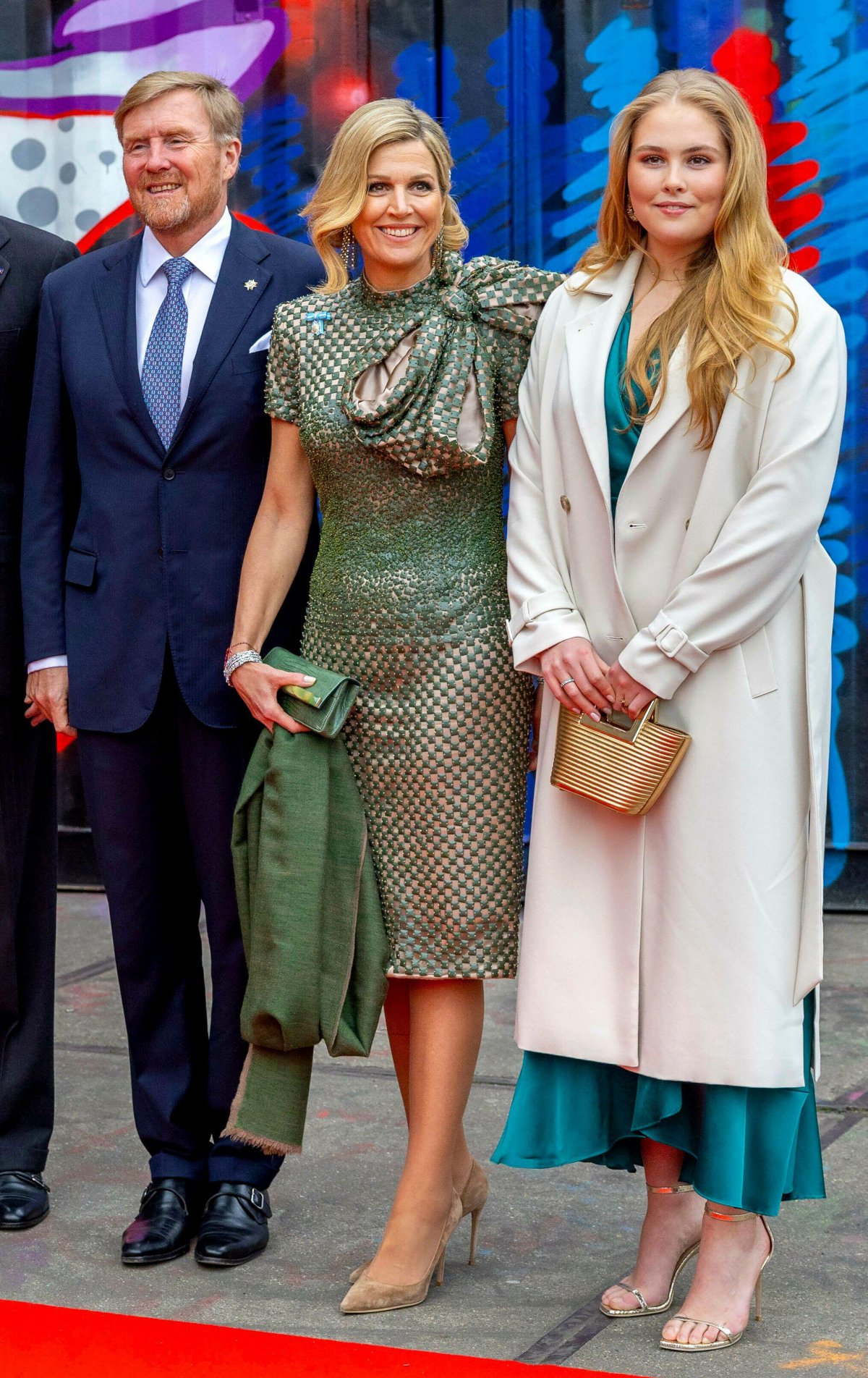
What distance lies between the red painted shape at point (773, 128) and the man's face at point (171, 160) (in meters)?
2.63

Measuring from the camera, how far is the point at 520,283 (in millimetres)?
3100

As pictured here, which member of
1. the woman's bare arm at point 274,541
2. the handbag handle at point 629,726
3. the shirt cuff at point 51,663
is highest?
the woman's bare arm at point 274,541

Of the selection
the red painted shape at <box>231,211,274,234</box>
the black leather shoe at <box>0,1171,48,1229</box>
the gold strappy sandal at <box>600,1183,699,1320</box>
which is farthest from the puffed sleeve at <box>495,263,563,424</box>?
the red painted shape at <box>231,211,274,234</box>

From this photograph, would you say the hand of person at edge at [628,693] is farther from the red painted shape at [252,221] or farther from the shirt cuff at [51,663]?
the red painted shape at [252,221]

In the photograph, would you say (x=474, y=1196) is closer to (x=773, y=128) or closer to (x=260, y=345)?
(x=260, y=345)

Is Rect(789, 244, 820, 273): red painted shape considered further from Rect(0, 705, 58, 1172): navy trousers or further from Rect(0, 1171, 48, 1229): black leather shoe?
Rect(0, 1171, 48, 1229): black leather shoe

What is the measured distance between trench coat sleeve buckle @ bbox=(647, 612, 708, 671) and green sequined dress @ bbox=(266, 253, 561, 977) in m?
0.38

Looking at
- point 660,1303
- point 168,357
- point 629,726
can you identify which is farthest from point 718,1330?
point 168,357

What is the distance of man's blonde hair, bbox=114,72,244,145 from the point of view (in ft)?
10.8

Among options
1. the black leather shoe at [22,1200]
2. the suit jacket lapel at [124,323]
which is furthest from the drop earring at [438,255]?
the black leather shoe at [22,1200]

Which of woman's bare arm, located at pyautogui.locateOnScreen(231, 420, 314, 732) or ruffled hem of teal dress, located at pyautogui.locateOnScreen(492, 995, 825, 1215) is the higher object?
woman's bare arm, located at pyautogui.locateOnScreen(231, 420, 314, 732)

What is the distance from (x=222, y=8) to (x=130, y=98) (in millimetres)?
2882

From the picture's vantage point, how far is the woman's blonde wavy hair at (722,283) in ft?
9.07

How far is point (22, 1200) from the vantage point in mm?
3533
